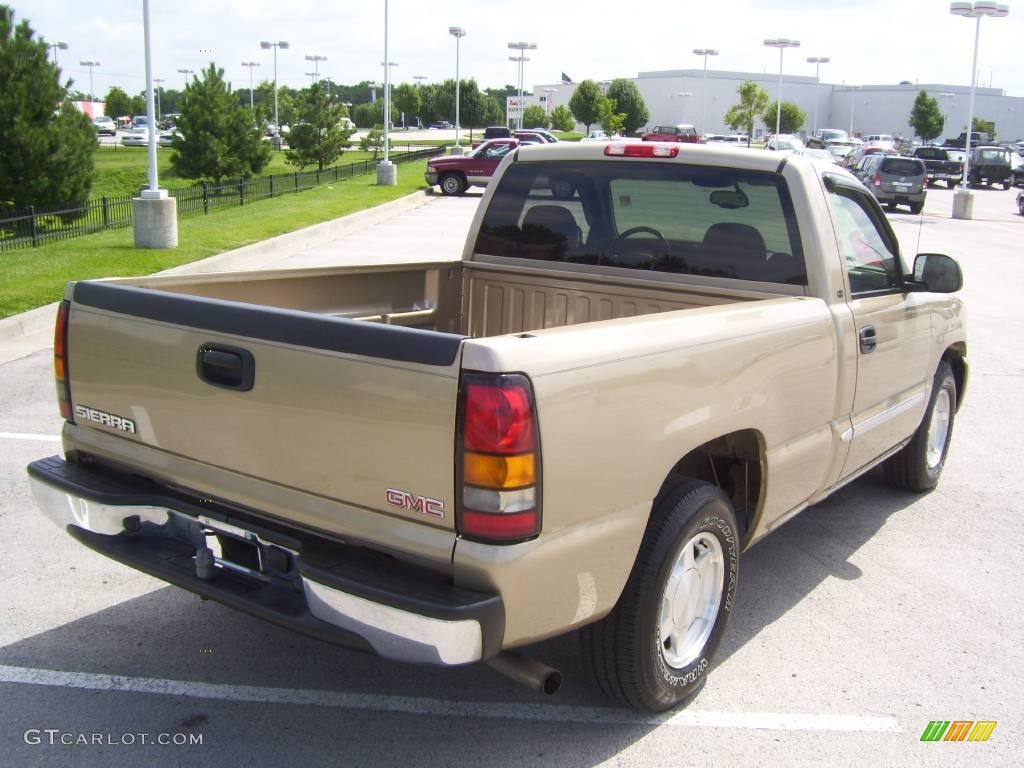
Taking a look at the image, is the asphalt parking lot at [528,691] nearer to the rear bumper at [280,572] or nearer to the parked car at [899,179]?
the rear bumper at [280,572]

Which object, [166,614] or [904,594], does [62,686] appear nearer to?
[166,614]

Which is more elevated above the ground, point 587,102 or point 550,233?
point 587,102

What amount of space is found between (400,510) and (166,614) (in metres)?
1.95

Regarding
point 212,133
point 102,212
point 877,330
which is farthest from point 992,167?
point 877,330

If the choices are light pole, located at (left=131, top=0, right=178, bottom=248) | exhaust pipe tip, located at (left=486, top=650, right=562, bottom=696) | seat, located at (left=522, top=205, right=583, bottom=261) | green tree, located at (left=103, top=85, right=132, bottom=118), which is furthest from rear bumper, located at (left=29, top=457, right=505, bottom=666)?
green tree, located at (left=103, top=85, right=132, bottom=118)

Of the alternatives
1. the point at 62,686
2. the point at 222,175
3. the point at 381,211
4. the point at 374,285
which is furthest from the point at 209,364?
the point at 222,175

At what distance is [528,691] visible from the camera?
3883mm

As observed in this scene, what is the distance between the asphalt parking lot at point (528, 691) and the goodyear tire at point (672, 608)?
18 centimetres

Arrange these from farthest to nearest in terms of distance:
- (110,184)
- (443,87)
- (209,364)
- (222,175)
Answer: (443,87)
(110,184)
(222,175)
(209,364)

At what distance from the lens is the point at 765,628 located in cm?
445

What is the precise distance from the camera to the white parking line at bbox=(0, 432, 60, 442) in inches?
269

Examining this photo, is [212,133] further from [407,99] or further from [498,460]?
[407,99]

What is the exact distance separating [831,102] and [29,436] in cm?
14216

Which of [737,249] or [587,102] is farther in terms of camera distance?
[587,102]
